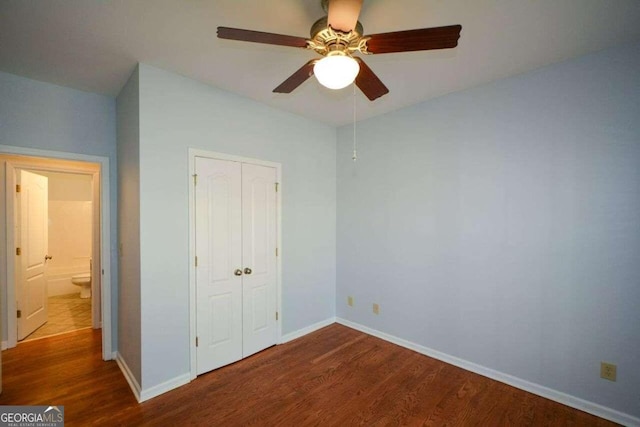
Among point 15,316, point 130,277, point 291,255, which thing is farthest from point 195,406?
point 15,316

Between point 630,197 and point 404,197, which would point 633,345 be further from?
point 404,197

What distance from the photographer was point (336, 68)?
4.40 feet

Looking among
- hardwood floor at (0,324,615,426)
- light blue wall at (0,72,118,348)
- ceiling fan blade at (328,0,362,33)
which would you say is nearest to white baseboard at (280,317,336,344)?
hardwood floor at (0,324,615,426)

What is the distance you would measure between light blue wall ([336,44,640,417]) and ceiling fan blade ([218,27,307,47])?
77.7 inches

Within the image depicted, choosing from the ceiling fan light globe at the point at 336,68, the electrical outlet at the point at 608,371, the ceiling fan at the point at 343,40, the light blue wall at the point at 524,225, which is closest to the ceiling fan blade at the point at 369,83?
the ceiling fan at the point at 343,40

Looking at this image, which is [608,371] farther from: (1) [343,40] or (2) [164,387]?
(2) [164,387]

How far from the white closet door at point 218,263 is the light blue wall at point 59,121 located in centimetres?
109

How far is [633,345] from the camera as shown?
187 cm

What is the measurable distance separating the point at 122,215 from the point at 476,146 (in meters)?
3.52

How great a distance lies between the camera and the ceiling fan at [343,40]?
124 centimetres

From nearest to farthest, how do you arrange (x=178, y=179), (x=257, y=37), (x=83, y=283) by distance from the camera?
(x=257, y=37) < (x=178, y=179) < (x=83, y=283)

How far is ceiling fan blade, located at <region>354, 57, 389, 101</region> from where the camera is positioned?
1600mm

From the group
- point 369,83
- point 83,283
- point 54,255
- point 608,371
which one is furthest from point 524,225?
point 54,255

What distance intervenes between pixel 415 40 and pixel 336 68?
1.40 ft
